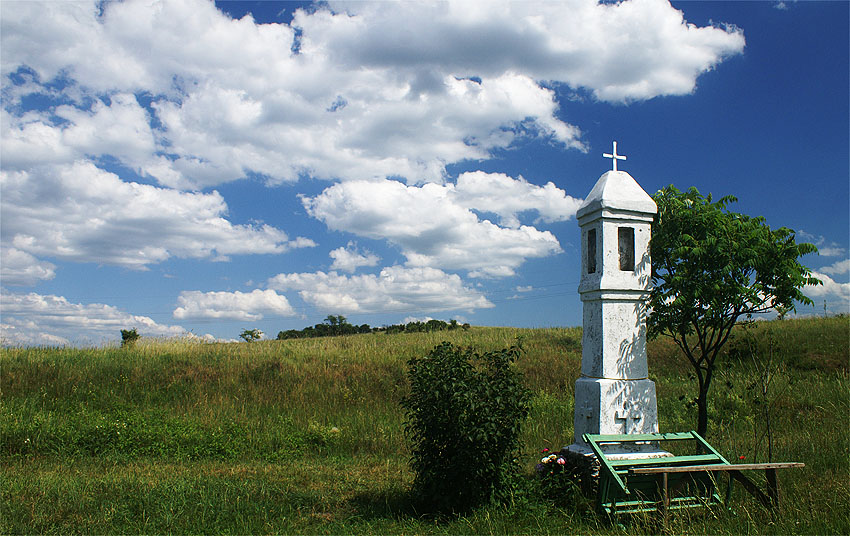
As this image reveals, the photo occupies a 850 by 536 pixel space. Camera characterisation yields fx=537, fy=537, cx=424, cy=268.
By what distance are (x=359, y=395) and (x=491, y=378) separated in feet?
29.6

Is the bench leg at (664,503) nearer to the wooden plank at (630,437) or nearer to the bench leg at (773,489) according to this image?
the wooden plank at (630,437)

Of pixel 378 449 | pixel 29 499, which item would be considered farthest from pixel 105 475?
pixel 378 449

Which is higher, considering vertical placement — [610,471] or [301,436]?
[610,471]

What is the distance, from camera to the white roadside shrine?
6.33m

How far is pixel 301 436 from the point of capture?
11.0 metres

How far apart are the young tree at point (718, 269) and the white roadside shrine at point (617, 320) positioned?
37 centimetres

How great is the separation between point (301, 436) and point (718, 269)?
326 inches

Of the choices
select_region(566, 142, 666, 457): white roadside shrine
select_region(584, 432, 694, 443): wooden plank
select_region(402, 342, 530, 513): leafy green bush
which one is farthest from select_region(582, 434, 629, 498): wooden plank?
select_region(402, 342, 530, 513): leafy green bush

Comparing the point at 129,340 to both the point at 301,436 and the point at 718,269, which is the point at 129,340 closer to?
the point at 301,436

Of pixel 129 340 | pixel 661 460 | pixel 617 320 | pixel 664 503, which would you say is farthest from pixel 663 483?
pixel 129 340

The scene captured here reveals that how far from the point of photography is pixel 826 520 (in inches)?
205

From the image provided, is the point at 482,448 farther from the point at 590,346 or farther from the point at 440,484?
the point at 590,346

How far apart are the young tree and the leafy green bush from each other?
2.41 m

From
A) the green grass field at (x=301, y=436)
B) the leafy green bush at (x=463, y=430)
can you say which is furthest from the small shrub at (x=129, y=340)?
the leafy green bush at (x=463, y=430)
